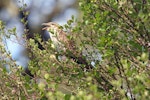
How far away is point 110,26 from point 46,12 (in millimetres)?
5472

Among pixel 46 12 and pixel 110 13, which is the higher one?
pixel 46 12

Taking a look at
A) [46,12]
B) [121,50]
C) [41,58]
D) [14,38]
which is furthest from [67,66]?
[46,12]

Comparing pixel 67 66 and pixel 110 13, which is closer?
pixel 110 13

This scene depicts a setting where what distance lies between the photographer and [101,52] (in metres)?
2.46

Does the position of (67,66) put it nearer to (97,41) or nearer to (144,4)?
(97,41)

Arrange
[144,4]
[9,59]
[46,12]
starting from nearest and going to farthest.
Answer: [144,4], [9,59], [46,12]

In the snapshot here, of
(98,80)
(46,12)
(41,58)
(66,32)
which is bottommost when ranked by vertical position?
(98,80)

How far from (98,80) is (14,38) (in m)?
0.99

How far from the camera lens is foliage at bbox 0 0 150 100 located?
7.45 feet

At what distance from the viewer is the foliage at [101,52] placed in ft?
7.45

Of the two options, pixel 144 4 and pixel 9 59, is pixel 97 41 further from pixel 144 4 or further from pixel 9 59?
pixel 9 59

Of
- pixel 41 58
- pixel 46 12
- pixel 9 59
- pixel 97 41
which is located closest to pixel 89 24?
pixel 97 41

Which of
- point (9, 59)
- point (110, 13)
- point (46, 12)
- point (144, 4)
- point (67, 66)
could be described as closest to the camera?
point (144, 4)

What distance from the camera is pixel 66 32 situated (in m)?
2.81
